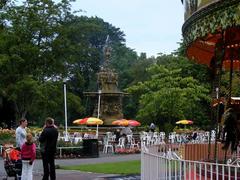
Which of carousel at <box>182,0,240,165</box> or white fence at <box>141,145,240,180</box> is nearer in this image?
white fence at <box>141,145,240,180</box>

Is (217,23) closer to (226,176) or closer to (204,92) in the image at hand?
(226,176)

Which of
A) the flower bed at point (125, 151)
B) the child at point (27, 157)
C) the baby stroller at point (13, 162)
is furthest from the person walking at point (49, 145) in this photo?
the flower bed at point (125, 151)

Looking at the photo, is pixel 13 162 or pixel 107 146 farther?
pixel 107 146

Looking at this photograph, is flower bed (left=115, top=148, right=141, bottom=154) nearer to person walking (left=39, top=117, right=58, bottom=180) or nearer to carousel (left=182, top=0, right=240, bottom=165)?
carousel (left=182, top=0, right=240, bottom=165)

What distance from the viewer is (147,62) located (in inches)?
3337

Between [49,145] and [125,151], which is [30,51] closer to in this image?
[125,151]

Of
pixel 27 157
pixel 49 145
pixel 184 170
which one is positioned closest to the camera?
pixel 184 170

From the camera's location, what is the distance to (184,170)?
1005 centimetres

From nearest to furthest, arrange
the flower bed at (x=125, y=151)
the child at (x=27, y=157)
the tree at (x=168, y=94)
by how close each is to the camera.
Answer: the child at (x=27, y=157) → the flower bed at (x=125, y=151) → the tree at (x=168, y=94)

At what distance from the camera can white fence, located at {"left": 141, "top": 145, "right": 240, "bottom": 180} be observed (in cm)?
935

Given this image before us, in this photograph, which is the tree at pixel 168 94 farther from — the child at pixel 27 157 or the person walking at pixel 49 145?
the child at pixel 27 157

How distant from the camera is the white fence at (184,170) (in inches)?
368

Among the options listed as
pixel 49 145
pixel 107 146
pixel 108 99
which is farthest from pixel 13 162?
pixel 108 99

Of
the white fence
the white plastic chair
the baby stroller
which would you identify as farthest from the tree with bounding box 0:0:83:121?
the white fence
